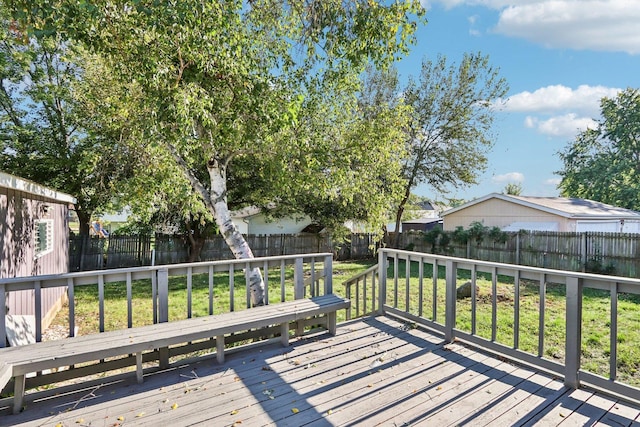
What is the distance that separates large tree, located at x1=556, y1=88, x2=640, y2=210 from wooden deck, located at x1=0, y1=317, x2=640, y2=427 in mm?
22303

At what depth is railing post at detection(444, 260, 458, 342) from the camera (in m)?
3.87

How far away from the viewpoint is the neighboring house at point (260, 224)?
57.8 feet

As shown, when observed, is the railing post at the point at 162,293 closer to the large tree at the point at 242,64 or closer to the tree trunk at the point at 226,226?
the large tree at the point at 242,64

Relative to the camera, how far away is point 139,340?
9.70 feet

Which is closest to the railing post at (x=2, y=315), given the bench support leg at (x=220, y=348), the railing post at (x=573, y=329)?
the bench support leg at (x=220, y=348)

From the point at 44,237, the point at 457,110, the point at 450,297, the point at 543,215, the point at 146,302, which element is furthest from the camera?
the point at 457,110

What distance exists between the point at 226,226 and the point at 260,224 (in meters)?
13.3

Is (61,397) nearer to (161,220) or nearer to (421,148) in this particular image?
(161,220)

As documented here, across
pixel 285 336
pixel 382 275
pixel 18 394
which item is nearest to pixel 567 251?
pixel 382 275

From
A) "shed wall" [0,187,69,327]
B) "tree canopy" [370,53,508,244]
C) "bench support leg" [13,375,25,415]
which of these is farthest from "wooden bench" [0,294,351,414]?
"tree canopy" [370,53,508,244]

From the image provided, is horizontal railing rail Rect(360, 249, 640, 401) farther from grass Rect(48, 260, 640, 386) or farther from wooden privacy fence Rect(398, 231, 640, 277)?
wooden privacy fence Rect(398, 231, 640, 277)

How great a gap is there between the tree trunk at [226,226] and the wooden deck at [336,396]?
5.71ft

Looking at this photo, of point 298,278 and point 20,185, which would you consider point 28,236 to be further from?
point 298,278

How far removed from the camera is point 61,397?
9.15ft
